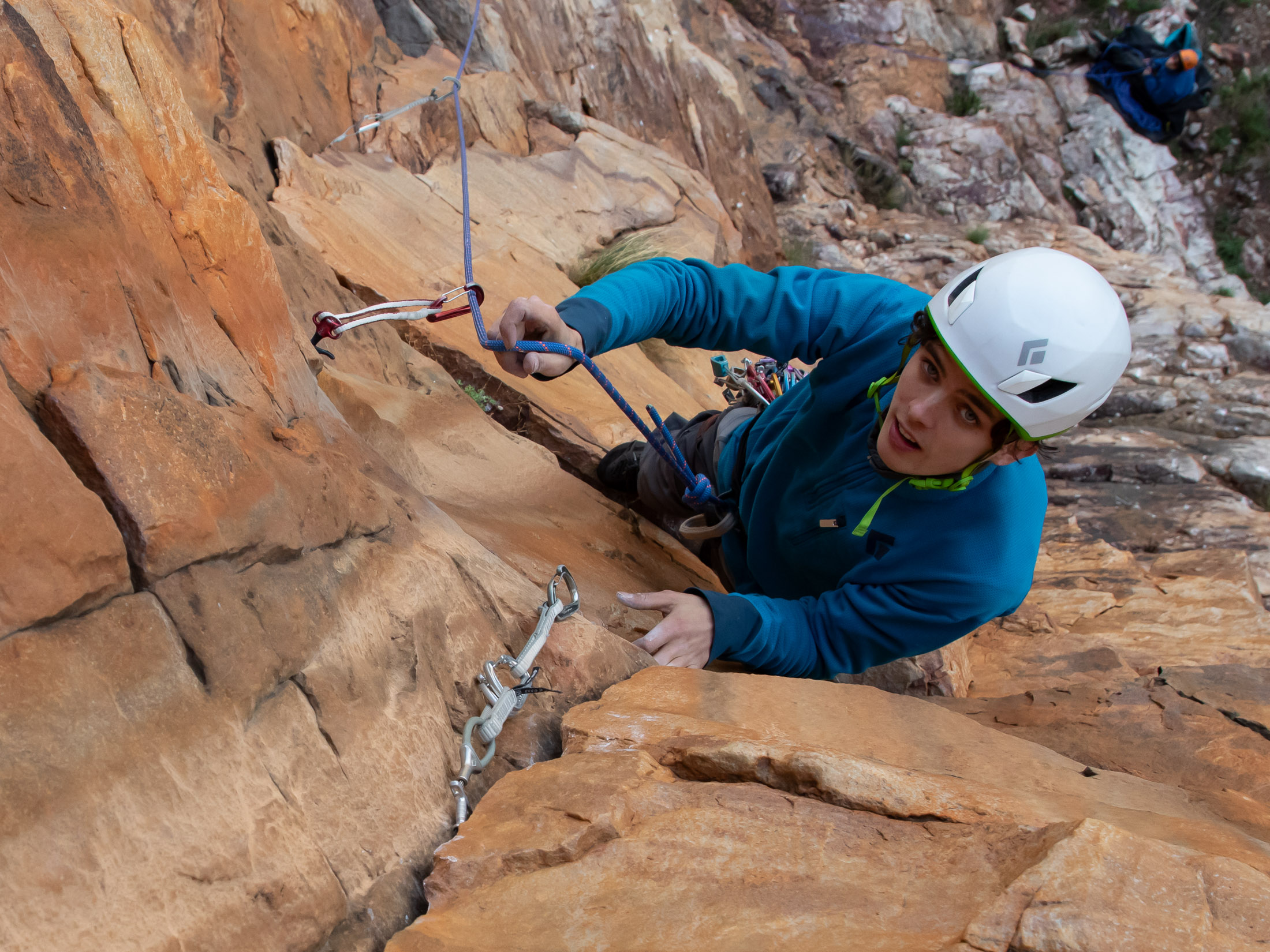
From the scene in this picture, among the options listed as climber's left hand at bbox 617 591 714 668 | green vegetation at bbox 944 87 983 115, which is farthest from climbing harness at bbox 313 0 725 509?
green vegetation at bbox 944 87 983 115

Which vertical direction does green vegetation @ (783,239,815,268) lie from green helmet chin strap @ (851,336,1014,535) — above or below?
below

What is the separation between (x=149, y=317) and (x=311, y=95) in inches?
136

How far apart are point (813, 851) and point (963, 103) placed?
12.9 m

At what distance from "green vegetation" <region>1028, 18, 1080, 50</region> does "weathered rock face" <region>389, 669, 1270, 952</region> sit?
14.2 meters

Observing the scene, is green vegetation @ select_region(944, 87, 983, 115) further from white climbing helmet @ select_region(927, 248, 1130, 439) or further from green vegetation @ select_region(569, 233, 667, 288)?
white climbing helmet @ select_region(927, 248, 1130, 439)

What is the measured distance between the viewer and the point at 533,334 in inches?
83.0

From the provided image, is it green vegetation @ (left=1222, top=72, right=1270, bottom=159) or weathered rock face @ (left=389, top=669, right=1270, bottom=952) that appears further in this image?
green vegetation @ (left=1222, top=72, right=1270, bottom=159)

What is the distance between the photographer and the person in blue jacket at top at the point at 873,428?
1.85 m

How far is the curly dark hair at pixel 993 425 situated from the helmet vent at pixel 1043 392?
83 millimetres

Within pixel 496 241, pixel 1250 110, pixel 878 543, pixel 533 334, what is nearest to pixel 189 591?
pixel 533 334

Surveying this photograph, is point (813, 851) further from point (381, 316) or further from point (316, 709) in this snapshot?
point (381, 316)

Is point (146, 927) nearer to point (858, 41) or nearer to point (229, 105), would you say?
point (229, 105)

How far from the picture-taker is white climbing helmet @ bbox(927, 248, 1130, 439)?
1820 mm

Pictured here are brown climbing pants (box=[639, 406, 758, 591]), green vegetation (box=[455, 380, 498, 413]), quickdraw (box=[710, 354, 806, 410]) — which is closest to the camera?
brown climbing pants (box=[639, 406, 758, 591])
